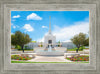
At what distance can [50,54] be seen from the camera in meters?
7.41

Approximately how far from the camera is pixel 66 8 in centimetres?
258

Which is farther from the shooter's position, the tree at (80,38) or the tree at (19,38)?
the tree at (80,38)

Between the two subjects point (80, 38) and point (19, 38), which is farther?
point (80, 38)

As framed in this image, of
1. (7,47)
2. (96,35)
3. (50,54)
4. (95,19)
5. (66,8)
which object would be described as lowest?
(50,54)

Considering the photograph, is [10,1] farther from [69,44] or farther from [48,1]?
[69,44]

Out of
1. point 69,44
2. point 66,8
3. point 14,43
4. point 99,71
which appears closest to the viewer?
point 99,71

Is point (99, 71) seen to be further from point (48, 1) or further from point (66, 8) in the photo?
point (48, 1)

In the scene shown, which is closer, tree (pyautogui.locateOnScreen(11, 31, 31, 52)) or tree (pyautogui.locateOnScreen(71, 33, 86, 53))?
tree (pyautogui.locateOnScreen(11, 31, 31, 52))

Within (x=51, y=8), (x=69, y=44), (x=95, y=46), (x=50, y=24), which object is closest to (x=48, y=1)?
(x=51, y=8)

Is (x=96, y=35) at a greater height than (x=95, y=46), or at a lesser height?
greater

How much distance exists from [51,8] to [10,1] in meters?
1.02

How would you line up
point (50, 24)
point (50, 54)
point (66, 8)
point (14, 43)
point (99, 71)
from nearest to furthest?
point (99, 71) < point (66, 8) < point (50, 54) < point (14, 43) < point (50, 24)

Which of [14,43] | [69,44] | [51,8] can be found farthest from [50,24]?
[51,8]

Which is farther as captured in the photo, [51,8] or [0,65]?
[51,8]
